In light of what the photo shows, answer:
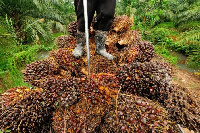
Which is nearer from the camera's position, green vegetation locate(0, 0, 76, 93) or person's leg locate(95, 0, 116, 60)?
person's leg locate(95, 0, 116, 60)

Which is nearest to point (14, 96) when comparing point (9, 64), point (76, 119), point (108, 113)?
point (76, 119)

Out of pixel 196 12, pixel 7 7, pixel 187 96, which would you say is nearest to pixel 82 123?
pixel 187 96

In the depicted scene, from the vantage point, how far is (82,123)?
882 mm

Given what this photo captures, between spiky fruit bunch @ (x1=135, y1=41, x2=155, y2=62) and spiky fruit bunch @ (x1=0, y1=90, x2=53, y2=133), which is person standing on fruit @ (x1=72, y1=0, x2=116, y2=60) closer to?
spiky fruit bunch @ (x1=135, y1=41, x2=155, y2=62)

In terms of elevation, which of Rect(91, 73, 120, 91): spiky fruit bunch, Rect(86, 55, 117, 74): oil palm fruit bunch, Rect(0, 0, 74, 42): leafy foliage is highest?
Rect(0, 0, 74, 42): leafy foliage

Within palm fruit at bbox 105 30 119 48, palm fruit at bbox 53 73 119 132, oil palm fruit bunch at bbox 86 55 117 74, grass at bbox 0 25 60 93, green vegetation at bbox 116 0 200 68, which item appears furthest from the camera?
green vegetation at bbox 116 0 200 68

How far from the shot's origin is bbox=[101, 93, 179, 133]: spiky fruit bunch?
78 centimetres

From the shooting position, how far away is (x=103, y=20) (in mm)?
1278

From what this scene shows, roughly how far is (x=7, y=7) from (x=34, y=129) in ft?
17.5

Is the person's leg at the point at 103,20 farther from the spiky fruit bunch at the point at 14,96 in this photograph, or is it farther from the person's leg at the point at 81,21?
the spiky fruit bunch at the point at 14,96

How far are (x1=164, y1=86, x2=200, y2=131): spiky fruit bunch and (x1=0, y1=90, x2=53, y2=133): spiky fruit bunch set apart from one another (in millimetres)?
1031

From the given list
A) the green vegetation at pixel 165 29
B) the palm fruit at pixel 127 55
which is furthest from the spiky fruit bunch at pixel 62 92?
the green vegetation at pixel 165 29

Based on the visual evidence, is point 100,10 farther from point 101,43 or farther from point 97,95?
point 97,95

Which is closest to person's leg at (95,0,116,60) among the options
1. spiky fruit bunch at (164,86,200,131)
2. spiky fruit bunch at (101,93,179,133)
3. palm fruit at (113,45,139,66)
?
palm fruit at (113,45,139,66)
